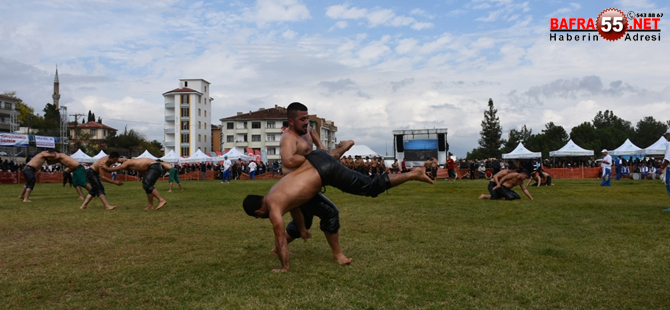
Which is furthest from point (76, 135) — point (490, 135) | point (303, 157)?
point (303, 157)

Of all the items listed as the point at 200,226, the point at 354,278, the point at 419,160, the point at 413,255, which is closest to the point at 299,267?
the point at 354,278

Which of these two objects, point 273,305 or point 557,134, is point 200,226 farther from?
point 557,134

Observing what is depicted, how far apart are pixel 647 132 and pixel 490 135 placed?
52764mm

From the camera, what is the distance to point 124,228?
9.56 metres

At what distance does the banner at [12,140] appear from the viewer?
4131cm

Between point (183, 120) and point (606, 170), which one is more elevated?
point (183, 120)

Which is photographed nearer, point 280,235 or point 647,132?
point 280,235

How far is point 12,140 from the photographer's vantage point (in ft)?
138

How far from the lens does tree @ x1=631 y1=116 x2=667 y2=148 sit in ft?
388

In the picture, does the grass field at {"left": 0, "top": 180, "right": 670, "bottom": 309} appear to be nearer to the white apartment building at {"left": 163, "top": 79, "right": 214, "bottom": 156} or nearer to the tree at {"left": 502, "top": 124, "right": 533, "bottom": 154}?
the white apartment building at {"left": 163, "top": 79, "right": 214, "bottom": 156}

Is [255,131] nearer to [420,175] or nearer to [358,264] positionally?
[358,264]

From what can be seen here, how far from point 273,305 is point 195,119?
93962mm

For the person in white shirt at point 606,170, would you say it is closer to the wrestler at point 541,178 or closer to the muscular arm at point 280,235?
the wrestler at point 541,178

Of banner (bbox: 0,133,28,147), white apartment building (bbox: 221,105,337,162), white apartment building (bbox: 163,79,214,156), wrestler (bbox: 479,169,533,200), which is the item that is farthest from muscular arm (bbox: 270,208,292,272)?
white apartment building (bbox: 221,105,337,162)
